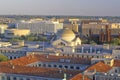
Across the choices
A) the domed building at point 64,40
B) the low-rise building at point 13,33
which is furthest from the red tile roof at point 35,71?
the low-rise building at point 13,33

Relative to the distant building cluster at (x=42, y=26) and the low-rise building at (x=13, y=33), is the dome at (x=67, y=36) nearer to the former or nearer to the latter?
the low-rise building at (x=13, y=33)

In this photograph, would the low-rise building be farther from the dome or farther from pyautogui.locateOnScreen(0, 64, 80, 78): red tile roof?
pyautogui.locateOnScreen(0, 64, 80, 78): red tile roof

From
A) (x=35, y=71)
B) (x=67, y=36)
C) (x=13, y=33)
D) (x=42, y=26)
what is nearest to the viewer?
(x=35, y=71)

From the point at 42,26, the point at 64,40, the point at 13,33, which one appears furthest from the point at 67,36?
the point at 42,26

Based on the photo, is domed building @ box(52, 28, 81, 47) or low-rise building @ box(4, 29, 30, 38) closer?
domed building @ box(52, 28, 81, 47)

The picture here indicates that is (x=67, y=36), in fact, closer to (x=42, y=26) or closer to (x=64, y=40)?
(x=64, y=40)

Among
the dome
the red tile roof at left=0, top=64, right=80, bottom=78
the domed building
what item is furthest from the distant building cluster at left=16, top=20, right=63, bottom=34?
the red tile roof at left=0, top=64, right=80, bottom=78

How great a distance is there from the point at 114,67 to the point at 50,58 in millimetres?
12311

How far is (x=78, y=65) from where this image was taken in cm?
5647

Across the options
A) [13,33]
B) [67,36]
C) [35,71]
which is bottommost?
[13,33]

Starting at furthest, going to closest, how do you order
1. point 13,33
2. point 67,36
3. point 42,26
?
1. point 42,26
2. point 13,33
3. point 67,36

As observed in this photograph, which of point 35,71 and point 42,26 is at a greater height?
point 35,71

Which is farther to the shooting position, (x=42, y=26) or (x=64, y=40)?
(x=42, y=26)

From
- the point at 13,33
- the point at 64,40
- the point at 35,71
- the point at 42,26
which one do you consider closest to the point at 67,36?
the point at 64,40
